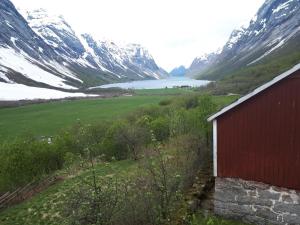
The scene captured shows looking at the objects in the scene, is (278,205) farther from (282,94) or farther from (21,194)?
(21,194)

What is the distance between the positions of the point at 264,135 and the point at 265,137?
0.09 meters

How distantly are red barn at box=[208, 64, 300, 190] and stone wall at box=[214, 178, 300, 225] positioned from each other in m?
0.30

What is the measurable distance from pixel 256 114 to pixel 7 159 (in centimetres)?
2591

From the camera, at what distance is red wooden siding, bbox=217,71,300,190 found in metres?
15.7

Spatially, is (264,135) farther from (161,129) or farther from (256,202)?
(161,129)

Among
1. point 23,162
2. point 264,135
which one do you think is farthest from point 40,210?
point 264,135

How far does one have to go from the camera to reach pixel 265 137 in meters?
16.4

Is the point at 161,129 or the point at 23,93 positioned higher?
the point at 23,93

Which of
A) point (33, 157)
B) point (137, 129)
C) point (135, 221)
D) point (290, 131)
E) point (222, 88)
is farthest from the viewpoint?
point (222, 88)

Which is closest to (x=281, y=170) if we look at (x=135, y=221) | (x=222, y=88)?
(x=135, y=221)

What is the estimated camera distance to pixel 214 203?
1808 centimetres

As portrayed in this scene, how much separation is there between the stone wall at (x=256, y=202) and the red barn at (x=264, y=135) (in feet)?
0.99

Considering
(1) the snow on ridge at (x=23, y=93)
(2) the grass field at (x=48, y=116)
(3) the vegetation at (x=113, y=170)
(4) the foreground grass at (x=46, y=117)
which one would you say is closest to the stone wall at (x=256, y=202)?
(3) the vegetation at (x=113, y=170)

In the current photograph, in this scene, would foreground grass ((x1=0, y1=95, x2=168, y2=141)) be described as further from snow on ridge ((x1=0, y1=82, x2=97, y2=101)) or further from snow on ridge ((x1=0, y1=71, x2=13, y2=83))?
snow on ridge ((x1=0, y1=71, x2=13, y2=83))
